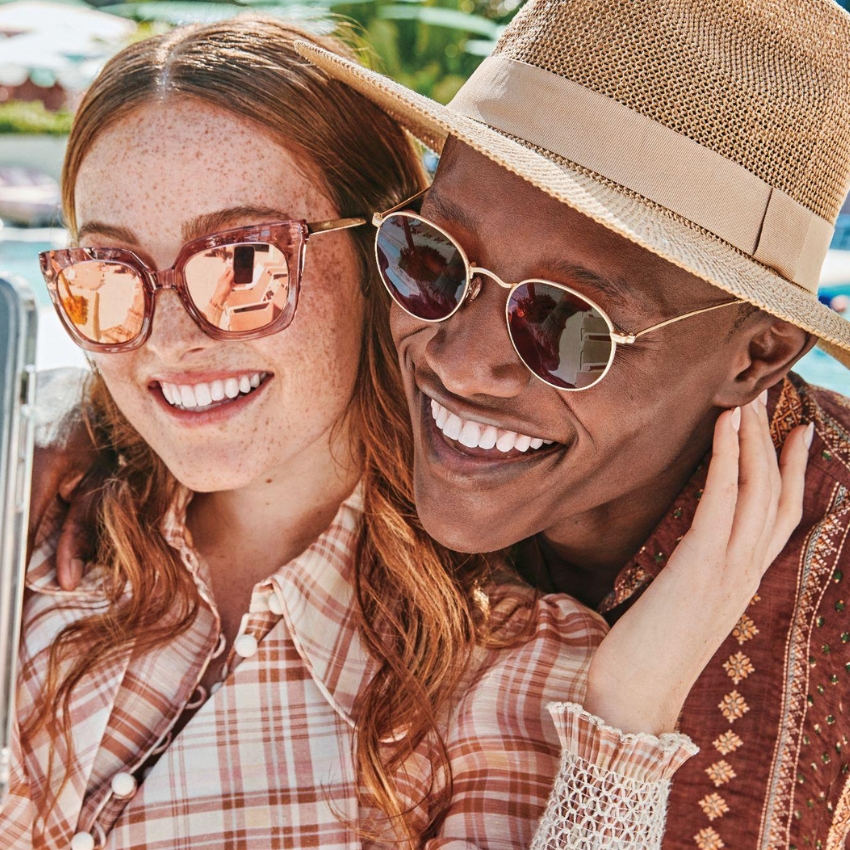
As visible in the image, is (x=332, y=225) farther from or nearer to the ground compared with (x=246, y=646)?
farther from the ground

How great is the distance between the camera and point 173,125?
220 centimetres

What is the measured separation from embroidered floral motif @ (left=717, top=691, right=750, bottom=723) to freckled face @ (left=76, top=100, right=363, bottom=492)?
112cm

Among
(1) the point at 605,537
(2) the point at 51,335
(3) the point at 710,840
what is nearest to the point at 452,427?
(1) the point at 605,537

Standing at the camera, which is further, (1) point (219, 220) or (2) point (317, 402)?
(2) point (317, 402)

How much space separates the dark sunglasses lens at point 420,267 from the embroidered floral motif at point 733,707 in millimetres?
1089

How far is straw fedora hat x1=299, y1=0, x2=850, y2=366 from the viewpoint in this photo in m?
1.81

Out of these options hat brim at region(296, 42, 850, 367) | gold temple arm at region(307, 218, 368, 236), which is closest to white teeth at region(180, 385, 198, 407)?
gold temple arm at region(307, 218, 368, 236)

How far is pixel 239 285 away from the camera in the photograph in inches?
85.2

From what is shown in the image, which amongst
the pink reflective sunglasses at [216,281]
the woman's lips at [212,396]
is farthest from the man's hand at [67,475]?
the pink reflective sunglasses at [216,281]

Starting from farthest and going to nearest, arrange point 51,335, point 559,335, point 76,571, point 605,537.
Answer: point 51,335 → point 76,571 → point 605,537 → point 559,335

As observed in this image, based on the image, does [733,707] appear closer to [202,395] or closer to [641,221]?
[641,221]

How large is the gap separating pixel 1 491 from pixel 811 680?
172 cm

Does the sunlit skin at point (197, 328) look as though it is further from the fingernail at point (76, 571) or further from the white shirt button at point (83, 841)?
the white shirt button at point (83, 841)

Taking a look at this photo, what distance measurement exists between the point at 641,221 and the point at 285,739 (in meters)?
1.40
